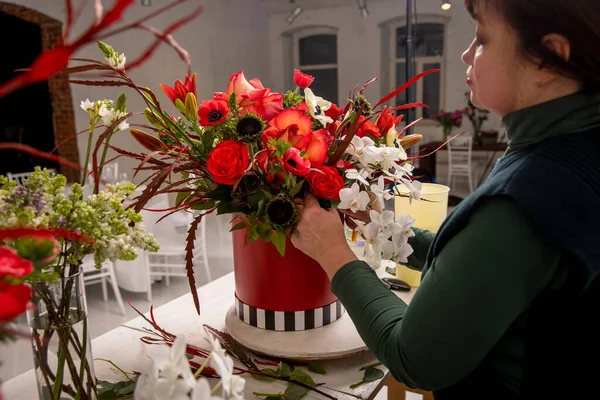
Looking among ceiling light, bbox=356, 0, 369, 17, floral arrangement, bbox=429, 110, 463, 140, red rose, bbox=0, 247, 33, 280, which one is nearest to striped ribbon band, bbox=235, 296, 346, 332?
red rose, bbox=0, 247, 33, 280

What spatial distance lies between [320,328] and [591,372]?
484mm

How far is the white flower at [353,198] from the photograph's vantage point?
80cm

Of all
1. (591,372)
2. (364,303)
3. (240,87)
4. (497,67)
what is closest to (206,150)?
(240,87)

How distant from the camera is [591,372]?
64 centimetres

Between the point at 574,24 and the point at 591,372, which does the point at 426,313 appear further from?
the point at 574,24

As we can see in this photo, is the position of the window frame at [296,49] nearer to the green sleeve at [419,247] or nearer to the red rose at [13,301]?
the green sleeve at [419,247]

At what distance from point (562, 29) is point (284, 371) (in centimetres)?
67

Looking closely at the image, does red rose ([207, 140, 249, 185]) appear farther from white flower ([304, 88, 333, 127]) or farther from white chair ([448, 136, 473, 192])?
white chair ([448, 136, 473, 192])

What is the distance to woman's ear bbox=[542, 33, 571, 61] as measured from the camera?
0.60 metres

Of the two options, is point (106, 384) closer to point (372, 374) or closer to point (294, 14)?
point (372, 374)

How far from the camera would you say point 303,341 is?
936mm

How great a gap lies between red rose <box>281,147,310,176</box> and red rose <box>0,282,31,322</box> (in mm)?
522

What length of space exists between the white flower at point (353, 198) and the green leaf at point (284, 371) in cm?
30

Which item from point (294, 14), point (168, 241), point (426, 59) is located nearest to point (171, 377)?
point (168, 241)
